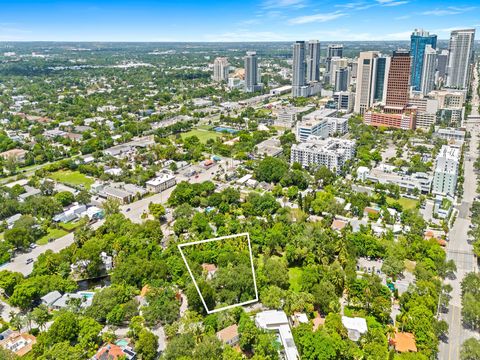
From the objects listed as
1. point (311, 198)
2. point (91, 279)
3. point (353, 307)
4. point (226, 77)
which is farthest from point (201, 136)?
point (226, 77)

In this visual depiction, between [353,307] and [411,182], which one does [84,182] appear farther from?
[411,182]

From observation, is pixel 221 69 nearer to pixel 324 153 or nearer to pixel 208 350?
pixel 324 153

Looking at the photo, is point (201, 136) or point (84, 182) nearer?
point (84, 182)

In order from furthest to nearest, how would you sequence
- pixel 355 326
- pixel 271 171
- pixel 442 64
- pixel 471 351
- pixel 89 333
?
pixel 442 64, pixel 271 171, pixel 355 326, pixel 89 333, pixel 471 351

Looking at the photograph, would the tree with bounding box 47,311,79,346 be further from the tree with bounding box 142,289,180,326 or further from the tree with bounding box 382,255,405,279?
the tree with bounding box 382,255,405,279

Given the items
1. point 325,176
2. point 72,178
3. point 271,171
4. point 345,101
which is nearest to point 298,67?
point 345,101

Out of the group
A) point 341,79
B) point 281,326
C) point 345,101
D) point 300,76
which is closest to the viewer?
point 281,326

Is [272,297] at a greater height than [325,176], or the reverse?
[325,176]
